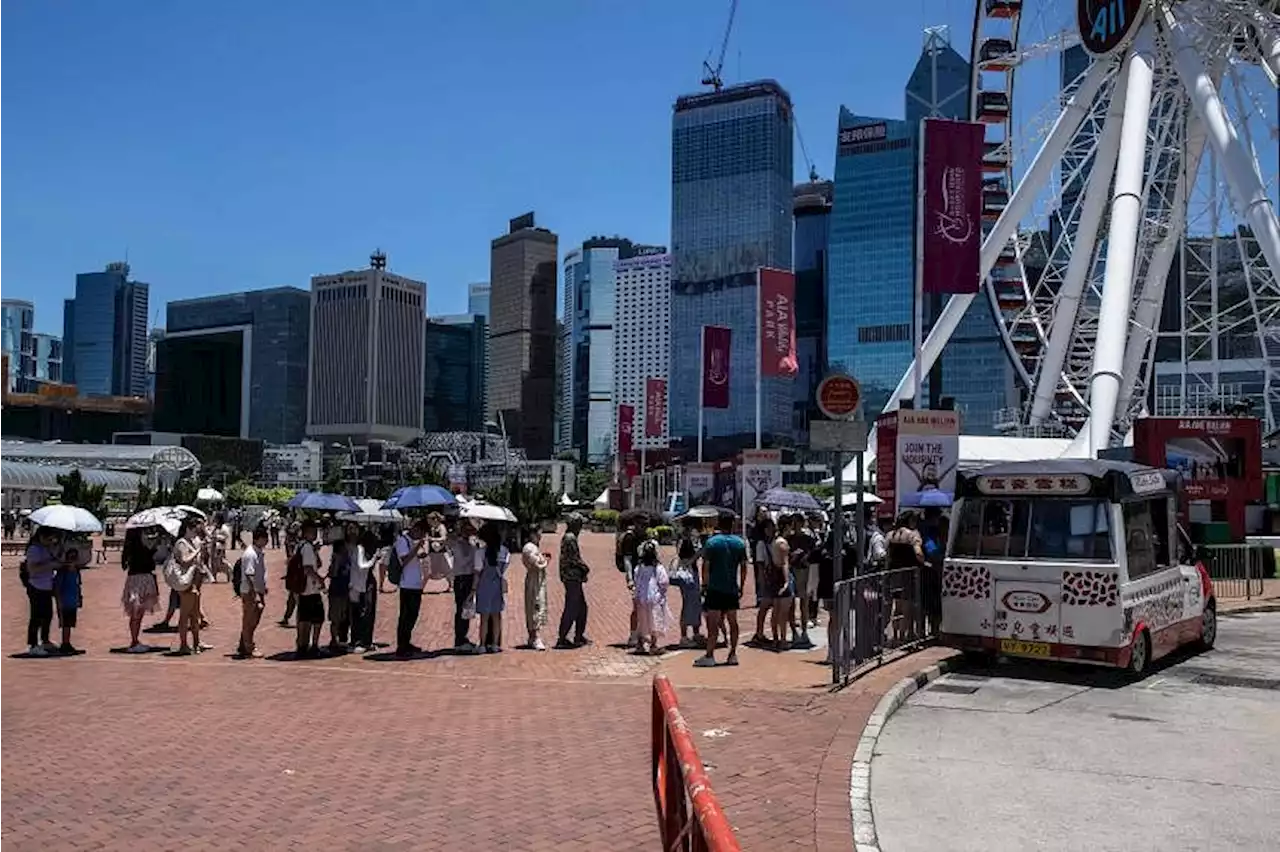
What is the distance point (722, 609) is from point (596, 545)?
1484 inches

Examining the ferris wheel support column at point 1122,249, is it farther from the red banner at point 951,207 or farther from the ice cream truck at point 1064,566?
the ice cream truck at point 1064,566

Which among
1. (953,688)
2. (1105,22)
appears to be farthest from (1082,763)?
(1105,22)

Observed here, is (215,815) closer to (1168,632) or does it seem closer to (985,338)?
(1168,632)

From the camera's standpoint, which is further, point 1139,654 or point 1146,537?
point 1146,537

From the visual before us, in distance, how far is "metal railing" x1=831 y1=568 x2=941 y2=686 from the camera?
10.8m

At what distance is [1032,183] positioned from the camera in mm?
39844

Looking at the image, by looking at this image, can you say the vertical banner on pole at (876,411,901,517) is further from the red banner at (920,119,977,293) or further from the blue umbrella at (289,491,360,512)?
the blue umbrella at (289,491,360,512)

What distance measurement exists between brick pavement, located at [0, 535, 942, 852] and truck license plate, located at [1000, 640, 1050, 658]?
4.02 ft

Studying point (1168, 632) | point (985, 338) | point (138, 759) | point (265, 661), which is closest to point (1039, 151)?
point (1168, 632)

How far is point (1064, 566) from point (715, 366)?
30.6m

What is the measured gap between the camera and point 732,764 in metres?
7.99

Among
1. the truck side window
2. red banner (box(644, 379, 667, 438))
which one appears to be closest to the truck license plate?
the truck side window

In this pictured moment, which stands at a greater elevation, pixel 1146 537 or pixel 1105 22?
pixel 1105 22

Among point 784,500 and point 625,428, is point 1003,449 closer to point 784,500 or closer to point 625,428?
point 784,500
